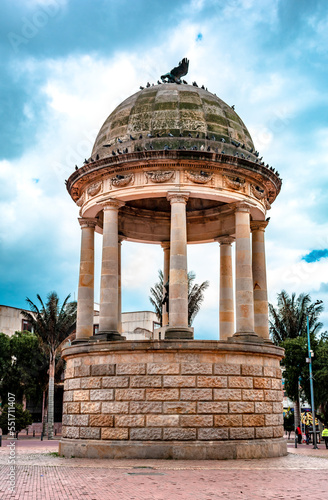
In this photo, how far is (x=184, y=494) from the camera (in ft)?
40.9

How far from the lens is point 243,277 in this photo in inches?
936

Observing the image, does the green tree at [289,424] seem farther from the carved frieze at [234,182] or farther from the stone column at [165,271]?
the carved frieze at [234,182]

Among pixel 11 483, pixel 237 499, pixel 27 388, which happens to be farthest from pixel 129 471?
pixel 27 388

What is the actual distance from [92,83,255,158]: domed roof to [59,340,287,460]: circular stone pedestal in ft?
28.2

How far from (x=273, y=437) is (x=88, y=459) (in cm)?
726

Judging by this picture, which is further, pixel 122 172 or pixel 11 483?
pixel 122 172

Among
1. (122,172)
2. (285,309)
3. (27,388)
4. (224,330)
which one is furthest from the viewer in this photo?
(27,388)

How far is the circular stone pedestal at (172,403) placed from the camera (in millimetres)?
20328

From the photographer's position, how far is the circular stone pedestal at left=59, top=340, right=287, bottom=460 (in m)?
20.3

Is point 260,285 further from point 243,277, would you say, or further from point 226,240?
point 226,240

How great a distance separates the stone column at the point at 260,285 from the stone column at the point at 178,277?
4888 mm

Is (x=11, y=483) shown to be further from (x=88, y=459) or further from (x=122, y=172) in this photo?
(x=122, y=172)

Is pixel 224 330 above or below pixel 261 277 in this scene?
below

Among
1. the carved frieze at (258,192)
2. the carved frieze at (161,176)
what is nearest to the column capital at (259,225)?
the carved frieze at (258,192)
